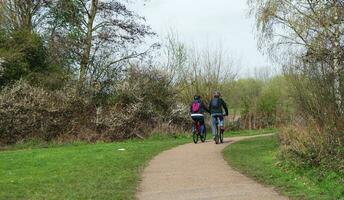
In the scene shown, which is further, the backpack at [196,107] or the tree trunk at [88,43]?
the tree trunk at [88,43]

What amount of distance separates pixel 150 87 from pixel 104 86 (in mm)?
2572

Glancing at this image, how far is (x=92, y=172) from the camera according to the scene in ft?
40.6

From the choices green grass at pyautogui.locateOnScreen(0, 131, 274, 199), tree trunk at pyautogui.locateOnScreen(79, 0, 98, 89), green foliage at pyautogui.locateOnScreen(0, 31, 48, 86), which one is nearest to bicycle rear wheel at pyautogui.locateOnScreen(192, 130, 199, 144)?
green grass at pyautogui.locateOnScreen(0, 131, 274, 199)

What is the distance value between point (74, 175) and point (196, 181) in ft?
9.72

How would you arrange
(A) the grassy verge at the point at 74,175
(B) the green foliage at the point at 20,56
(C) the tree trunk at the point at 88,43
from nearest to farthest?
(A) the grassy verge at the point at 74,175 → (B) the green foliage at the point at 20,56 → (C) the tree trunk at the point at 88,43

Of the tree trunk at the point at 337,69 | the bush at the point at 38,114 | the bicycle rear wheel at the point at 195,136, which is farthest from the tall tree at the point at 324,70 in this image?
the bush at the point at 38,114

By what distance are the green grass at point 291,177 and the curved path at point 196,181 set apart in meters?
0.31

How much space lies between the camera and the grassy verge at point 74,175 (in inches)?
375

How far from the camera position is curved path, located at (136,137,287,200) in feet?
29.8

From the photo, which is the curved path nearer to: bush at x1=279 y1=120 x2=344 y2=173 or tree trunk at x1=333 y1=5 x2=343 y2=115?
bush at x1=279 y1=120 x2=344 y2=173

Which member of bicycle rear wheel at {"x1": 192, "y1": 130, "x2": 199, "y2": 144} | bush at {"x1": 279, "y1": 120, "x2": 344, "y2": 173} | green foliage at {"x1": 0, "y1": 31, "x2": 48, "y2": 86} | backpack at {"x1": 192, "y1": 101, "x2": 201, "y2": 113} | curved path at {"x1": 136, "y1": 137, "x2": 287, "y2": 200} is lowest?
curved path at {"x1": 136, "y1": 137, "x2": 287, "y2": 200}

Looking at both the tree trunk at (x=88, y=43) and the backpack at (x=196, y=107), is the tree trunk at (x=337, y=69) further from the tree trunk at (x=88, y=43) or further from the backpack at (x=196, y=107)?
the tree trunk at (x=88, y=43)

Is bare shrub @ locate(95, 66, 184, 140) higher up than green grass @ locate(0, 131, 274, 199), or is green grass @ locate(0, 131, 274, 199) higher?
bare shrub @ locate(95, 66, 184, 140)

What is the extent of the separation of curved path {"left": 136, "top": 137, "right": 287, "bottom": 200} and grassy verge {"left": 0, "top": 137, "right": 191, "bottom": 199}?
358mm
